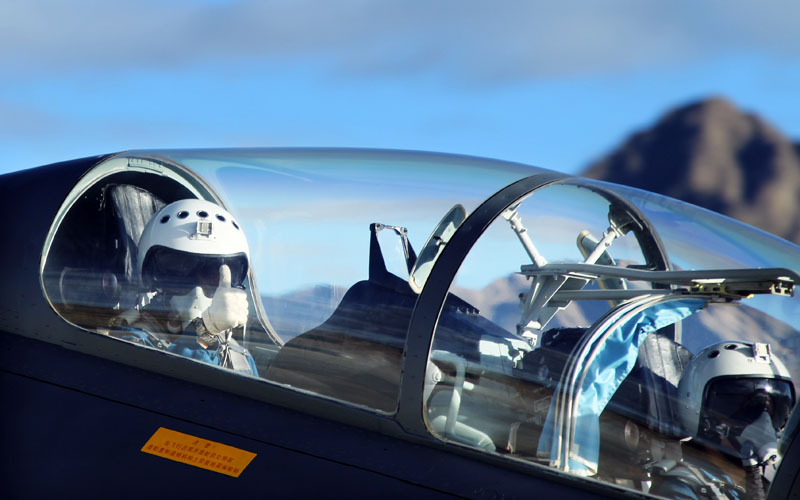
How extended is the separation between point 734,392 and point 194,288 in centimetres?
163

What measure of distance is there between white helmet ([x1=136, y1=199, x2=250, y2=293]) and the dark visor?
58.2 inches

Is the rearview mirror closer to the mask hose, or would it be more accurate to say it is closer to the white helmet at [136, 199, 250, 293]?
the white helmet at [136, 199, 250, 293]

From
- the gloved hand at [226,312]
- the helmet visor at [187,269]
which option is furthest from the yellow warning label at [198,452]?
the helmet visor at [187,269]

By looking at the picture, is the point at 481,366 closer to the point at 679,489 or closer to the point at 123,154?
the point at 679,489

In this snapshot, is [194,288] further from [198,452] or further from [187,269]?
[198,452]

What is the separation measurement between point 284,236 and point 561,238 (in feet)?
2.88

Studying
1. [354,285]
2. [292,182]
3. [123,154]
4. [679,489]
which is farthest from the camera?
[123,154]

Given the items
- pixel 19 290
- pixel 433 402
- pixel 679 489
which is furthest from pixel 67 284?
pixel 679 489

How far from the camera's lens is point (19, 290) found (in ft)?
8.36

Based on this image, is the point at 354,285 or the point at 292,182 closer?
the point at 354,285

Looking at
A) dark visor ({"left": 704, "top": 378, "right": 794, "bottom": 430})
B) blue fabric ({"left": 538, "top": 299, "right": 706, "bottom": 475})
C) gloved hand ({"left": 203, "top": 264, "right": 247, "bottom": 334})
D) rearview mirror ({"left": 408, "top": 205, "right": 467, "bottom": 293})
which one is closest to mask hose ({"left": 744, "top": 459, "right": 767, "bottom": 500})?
dark visor ({"left": 704, "top": 378, "right": 794, "bottom": 430})

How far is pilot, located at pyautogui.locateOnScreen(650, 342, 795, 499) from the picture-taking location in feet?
6.48

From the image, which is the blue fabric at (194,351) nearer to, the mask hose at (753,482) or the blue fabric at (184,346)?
the blue fabric at (184,346)

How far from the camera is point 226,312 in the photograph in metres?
2.56
